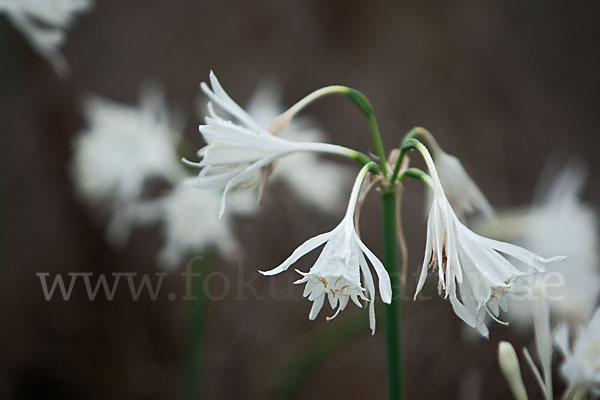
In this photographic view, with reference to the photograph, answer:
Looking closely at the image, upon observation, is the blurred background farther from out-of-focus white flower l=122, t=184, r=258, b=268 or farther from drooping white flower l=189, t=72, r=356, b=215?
drooping white flower l=189, t=72, r=356, b=215

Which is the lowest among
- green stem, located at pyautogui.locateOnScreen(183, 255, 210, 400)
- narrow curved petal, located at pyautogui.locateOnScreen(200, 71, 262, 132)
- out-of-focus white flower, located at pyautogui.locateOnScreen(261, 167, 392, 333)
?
out-of-focus white flower, located at pyautogui.locateOnScreen(261, 167, 392, 333)

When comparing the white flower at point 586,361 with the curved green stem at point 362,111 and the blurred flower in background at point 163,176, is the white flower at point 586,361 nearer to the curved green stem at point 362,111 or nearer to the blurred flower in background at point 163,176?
the curved green stem at point 362,111

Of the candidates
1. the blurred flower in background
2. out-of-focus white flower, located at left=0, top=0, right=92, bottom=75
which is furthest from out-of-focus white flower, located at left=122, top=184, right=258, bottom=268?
out-of-focus white flower, located at left=0, top=0, right=92, bottom=75

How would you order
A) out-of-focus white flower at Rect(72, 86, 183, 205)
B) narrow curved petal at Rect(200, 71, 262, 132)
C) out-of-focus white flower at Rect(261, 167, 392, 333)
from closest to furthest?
out-of-focus white flower at Rect(261, 167, 392, 333), narrow curved petal at Rect(200, 71, 262, 132), out-of-focus white flower at Rect(72, 86, 183, 205)

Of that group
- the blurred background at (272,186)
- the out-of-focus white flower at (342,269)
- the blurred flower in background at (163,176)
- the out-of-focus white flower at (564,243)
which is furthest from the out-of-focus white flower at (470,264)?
the blurred background at (272,186)

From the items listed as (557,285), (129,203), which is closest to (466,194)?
(557,285)

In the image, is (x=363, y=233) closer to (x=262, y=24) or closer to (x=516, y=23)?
(x=262, y=24)
